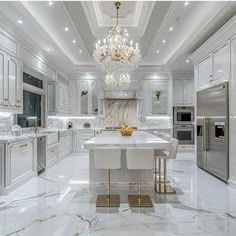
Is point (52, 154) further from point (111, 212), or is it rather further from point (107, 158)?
point (111, 212)

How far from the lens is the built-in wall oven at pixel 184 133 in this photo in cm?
882

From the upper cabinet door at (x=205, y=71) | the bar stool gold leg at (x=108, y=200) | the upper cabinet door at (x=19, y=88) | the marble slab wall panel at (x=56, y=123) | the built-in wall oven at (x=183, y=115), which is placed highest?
the upper cabinet door at (x=205, y=71)

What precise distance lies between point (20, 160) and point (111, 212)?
2131 mm

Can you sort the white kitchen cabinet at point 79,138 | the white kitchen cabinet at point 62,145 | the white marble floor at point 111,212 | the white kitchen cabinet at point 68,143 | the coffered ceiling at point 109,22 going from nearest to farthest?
the white marble floor at point 111,212 < the coffered ceiling at point 109,22 < the white kitchen cabinet at point 62,145 < the white kitchen cabinet at point 68,143 < the white kitchen cabinet at point 79,138

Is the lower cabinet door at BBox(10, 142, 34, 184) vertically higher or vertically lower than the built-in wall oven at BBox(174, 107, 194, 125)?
lower

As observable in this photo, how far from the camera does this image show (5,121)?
483 cm

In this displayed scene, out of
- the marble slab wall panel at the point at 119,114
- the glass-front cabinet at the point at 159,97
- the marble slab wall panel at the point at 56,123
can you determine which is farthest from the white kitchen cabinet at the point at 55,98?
the glass-front cabinet at the point at 159,97

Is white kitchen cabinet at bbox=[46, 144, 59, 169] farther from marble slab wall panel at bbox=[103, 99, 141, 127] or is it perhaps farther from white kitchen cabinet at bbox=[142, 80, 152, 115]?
white kitchen cabinet at bbox=[142, 80, 152, 115]

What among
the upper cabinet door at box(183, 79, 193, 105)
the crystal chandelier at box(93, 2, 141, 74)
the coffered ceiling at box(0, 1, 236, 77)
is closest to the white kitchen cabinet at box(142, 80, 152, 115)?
the upper cabinet door at box(183, 79, 193, 105)

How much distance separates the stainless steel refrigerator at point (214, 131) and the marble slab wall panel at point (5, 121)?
4.23 metres

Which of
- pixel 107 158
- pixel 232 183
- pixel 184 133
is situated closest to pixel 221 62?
pixel 232 183

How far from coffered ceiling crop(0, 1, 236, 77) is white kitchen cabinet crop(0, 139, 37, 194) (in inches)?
84.0

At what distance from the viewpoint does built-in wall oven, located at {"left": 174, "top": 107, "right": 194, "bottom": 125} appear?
29.0 ft

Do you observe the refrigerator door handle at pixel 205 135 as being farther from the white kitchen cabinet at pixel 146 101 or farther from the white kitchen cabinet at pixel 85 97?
the white kitchen cabinet at pixel 85 97
